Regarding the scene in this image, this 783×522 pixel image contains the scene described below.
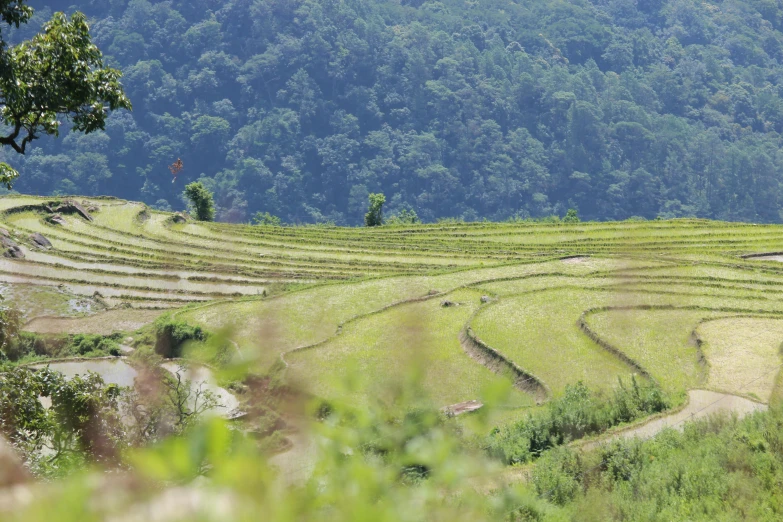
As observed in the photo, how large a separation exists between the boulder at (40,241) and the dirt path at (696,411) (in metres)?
38.2

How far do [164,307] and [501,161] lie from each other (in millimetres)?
137221

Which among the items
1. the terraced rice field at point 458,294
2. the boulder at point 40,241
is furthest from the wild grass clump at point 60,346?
the boulder at point 40,241

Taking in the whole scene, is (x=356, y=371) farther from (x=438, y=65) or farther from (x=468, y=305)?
(x=438, y=65)

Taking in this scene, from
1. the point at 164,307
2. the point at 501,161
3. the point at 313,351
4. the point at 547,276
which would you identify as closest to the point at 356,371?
the point at 313,351

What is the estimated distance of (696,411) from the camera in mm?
17234

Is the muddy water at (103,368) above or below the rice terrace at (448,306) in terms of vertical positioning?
below

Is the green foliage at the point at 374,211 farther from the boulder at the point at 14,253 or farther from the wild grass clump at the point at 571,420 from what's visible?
the wild grass clump at the point at 571,420

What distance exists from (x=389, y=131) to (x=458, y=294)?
496ft

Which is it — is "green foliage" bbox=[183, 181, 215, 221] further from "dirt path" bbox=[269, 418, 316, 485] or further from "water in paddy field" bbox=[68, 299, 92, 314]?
"dirt path" bbox=[269, 418, 316, 485]

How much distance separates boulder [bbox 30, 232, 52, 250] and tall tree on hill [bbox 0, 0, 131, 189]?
3681 cm

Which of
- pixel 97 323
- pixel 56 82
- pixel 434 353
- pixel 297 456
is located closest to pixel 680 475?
pixel 297 456

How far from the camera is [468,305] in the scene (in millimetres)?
30609

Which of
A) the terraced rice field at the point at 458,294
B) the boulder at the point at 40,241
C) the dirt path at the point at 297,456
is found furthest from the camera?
the boulder at the point at 40,241

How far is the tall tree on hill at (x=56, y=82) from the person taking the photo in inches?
464
